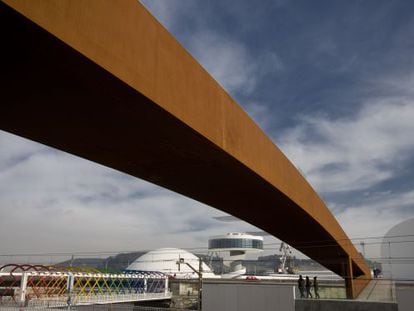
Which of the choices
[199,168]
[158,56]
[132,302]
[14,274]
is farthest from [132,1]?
[132,302]

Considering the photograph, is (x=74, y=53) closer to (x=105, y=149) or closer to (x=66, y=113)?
(x=66, y=113)

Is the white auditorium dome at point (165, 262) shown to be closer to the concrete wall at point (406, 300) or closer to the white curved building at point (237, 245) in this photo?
the white curved building at point (237, 245)

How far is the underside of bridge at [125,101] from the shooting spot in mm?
5796

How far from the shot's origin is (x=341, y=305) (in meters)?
19.9

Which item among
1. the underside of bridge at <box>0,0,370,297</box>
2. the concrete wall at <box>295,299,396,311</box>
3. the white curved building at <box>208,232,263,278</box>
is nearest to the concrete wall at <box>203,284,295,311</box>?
the concrete wall at <box>295,299,396,311</box>

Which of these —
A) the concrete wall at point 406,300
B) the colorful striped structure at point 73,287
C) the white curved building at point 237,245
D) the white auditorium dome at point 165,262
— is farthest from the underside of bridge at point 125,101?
the white curved building at point 237,245

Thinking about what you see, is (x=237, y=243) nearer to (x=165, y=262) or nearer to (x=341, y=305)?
(x=165, y=262)

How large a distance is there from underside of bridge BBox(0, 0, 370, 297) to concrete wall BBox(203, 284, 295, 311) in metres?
9.08

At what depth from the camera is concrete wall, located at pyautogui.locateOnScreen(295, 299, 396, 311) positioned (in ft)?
62.1

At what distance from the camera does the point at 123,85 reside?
673cm

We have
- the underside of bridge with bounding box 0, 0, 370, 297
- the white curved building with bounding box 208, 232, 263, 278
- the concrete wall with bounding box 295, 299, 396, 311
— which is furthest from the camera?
the white curved building with bounding box 208, 232, 263, 278

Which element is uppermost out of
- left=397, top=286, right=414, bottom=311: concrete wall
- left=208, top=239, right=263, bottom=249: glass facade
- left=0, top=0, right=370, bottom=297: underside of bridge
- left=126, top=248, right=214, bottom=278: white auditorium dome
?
left=0, top=0, right=370, bottom=297: underside of bridge

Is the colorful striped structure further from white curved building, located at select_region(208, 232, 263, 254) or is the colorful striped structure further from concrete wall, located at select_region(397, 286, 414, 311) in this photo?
white curved building, located at select_region(208, 232, 263, 254)

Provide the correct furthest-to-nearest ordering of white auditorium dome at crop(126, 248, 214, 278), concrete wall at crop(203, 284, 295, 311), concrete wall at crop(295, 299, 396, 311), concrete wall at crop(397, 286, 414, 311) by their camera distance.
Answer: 1. white auditorium dome at crop(126, 248, 214, 278)
2. concrete wall at crop(203, 284, 295, 311)
3. concrete wall at crop(295, 299, 396, 311)
4. concrete wall at crop(397, 286, 414, 311)
